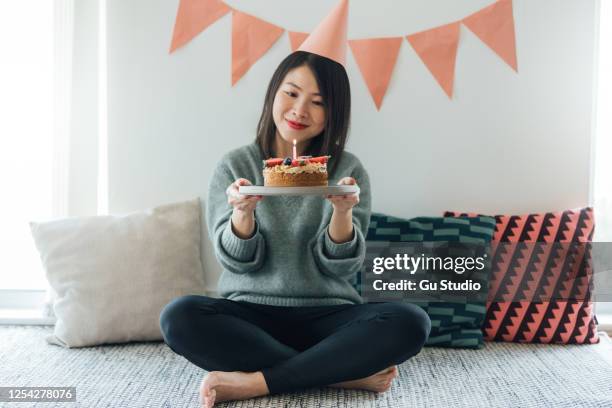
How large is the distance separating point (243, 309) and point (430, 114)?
2.86 ft

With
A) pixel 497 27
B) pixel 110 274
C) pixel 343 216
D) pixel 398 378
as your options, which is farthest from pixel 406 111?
pixel 110 274

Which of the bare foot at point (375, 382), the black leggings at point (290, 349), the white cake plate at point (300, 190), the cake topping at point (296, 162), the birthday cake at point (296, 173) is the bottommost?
the bare foot at point (375, 382)

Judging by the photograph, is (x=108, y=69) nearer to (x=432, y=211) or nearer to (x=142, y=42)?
Answer: (x=142, y=42)

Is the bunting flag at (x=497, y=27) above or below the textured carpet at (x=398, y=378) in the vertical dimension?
above

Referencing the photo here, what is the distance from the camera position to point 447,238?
1888mm

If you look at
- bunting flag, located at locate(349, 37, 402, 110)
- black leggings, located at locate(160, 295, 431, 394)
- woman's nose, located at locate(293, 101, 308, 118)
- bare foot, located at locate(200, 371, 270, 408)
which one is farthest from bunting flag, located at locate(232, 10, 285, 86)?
bare foot, located at locate(200, 371, 270, 408)

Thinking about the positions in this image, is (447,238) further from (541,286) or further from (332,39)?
(332,39)

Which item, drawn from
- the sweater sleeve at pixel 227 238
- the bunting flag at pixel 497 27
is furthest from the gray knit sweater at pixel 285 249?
the bunting flag at pixel 497 27

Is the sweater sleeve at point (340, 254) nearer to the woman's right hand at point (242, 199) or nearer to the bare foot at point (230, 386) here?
the woman's right hand at point (242, 199)

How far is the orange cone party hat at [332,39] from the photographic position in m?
1.68

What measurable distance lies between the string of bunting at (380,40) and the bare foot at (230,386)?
3.18ft

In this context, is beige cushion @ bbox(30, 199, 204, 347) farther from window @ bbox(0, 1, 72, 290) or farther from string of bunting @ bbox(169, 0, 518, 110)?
string of bunting @ bbox(169, 0, 518, 110)

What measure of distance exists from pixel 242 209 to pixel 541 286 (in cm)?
96

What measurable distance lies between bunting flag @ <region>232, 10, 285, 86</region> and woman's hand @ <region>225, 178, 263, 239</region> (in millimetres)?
612
